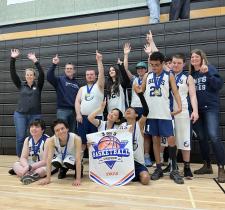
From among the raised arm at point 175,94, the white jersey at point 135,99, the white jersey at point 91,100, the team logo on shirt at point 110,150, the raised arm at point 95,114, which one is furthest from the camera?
the white jersey at point 135,99

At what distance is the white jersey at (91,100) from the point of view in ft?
14.8

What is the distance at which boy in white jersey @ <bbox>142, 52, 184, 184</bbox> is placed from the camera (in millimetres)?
3475

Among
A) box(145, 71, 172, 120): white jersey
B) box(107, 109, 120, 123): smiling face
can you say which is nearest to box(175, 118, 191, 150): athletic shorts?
box(145, 71, 172, 120): white jersey

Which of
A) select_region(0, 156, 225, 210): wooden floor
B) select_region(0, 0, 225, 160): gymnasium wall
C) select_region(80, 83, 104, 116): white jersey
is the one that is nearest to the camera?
select_region(0, 156, 225, 210): wooden floor

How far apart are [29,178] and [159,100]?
1.74 meters

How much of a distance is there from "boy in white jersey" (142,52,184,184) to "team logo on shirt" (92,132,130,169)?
406 mm

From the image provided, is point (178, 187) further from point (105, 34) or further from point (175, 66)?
point (105, 34)

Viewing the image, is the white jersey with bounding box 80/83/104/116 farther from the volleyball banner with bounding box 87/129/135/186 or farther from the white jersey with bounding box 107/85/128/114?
the volleyball banner with bounding box 87/129/135/186

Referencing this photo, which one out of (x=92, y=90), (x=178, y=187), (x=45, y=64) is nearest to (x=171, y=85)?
(x=178, y=187)

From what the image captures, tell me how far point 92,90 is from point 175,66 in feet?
4.51

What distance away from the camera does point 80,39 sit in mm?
5996

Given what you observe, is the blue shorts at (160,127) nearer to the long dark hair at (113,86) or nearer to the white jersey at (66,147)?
the white jersey at (66,147)

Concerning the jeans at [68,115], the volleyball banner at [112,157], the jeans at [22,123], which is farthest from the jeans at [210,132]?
the jeans at [22,123]

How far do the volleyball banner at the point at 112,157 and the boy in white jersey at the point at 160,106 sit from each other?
0.34 metres
